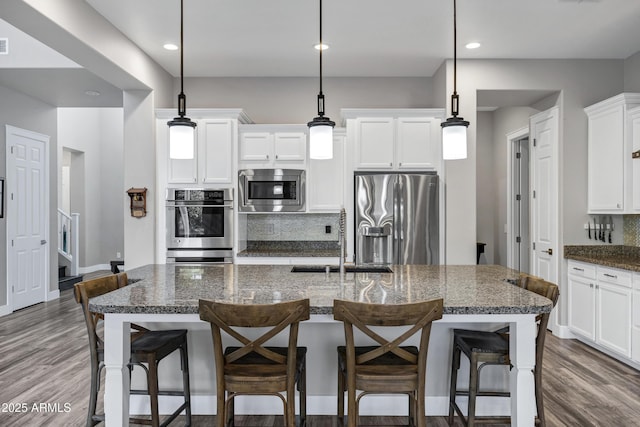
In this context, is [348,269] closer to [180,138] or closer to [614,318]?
[180,138]

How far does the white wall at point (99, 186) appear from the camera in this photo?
Answer: 361 inches

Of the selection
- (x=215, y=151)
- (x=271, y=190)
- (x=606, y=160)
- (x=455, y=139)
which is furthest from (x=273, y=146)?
(x=606, y=160)

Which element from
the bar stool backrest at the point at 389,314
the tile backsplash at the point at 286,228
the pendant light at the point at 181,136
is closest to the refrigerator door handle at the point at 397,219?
the tile backsplash at the point at 286,228

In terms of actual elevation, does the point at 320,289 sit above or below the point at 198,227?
below

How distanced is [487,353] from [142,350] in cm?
178

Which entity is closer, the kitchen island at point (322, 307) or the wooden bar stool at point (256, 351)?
the wooden bar stool at point (256, 351)

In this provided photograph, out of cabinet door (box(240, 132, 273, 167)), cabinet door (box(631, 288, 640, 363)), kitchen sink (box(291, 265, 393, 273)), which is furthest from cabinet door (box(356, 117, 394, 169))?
cabinet door (box(631, 288, 640, 363))

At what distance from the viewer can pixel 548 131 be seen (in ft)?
15.6

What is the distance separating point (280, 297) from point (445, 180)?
3007 millimetres

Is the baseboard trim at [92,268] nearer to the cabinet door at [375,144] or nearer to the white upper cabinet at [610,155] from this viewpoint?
the cabinet door at [375,144]

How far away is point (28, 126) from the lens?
5.90 metres

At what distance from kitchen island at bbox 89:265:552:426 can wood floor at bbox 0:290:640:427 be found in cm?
29

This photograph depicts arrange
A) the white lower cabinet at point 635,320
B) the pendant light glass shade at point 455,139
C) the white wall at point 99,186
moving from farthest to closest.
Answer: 1. the white wall at point 99,186
2. the white lower cabinet at point 635,320
3. the pendant light glass shade at point 455,139

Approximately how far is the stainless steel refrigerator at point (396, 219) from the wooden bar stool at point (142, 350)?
2343 millimetres
